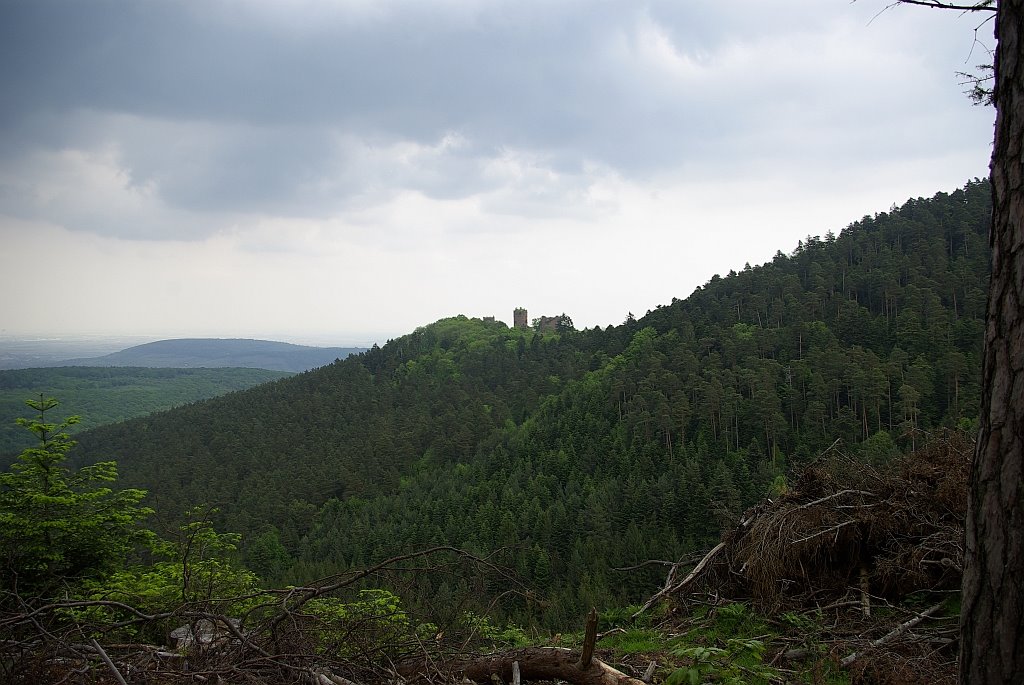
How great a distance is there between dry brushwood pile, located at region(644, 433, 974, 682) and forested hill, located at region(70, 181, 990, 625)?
17.9 meters

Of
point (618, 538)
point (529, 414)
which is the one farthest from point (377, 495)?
point (618, 538)

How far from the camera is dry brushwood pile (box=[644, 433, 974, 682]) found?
12.8ft

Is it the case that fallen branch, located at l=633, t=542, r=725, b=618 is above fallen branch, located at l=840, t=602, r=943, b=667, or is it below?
below

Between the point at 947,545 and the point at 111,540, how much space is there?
1301 cm

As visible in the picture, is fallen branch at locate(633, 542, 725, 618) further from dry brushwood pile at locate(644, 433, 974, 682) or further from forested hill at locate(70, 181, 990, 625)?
forested hill at locate(70, 181, 990, 625)

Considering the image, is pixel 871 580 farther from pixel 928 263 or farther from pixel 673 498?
pixel 928 263

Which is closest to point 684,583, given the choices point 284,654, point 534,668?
point 534,668

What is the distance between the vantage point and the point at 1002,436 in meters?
1.57

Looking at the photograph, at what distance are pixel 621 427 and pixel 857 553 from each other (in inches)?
1833

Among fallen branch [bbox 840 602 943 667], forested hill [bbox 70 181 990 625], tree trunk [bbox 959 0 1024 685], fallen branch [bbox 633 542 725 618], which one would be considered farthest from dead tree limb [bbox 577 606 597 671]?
forested hill [bbox 70 181 990 625]

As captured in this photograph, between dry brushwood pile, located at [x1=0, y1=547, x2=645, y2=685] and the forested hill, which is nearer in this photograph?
dry brushwood pile, located at [x1=0, y1=547, x2=645, y2=685]

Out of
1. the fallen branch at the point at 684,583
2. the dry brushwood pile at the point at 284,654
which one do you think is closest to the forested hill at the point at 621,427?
the fallen branch at the point at 684,583

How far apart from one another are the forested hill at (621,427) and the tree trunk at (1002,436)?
71.0ft

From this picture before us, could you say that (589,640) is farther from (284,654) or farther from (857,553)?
(857,553)
